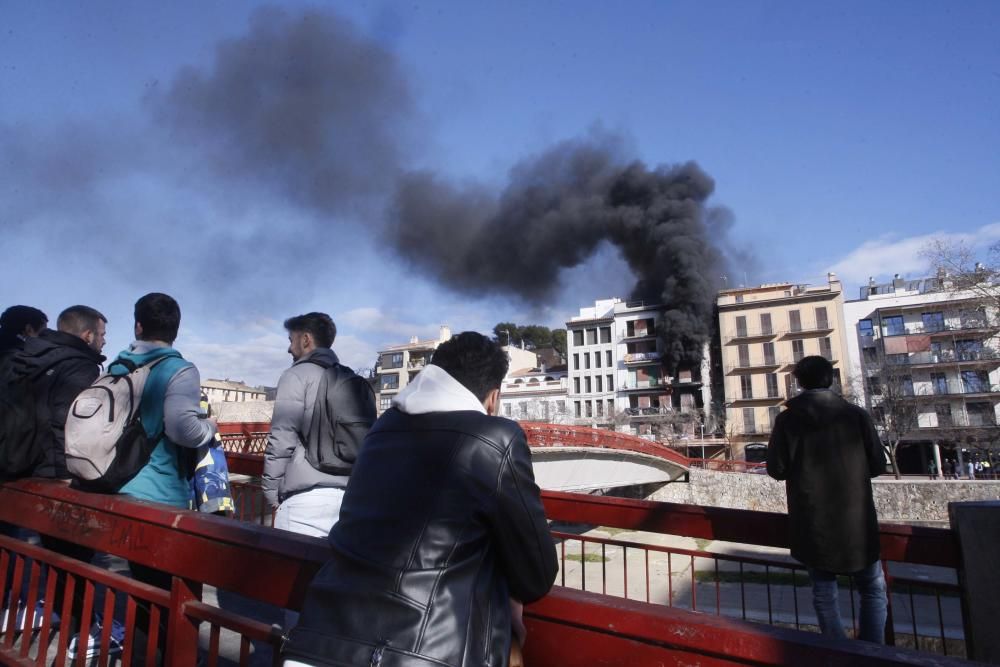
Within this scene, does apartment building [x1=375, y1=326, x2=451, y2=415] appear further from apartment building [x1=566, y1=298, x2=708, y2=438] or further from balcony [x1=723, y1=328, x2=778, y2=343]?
balcony [x1=723, y1=328, x2=778, y2=343]

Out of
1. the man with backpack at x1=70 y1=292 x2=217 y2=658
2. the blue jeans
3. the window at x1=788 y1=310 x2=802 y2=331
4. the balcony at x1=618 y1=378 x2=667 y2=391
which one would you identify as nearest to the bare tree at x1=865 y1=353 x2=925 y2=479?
the window at x1=788 y1=310 x2=802 y2=331

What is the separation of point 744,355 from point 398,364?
3915 centimetres

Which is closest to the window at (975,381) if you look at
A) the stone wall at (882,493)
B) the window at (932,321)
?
the window at (932,321)

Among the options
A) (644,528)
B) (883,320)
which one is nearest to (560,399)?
(883,320)

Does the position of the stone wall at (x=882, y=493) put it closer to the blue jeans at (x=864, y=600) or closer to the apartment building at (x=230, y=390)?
the blue jeans at (x=864, y=600)

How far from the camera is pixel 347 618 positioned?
4.21 feet

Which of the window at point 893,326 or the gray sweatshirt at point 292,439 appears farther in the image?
the window at point 893,326

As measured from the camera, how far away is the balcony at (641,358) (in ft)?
Result: 190

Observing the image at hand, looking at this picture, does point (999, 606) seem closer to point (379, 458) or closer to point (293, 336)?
point (379, 458)

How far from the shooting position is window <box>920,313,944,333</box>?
4519cm

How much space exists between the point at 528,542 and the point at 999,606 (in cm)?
296

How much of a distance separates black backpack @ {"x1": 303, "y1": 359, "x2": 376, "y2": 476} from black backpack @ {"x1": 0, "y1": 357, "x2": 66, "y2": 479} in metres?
1.41

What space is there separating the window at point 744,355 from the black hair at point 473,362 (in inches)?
2154

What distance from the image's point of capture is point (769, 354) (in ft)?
169
